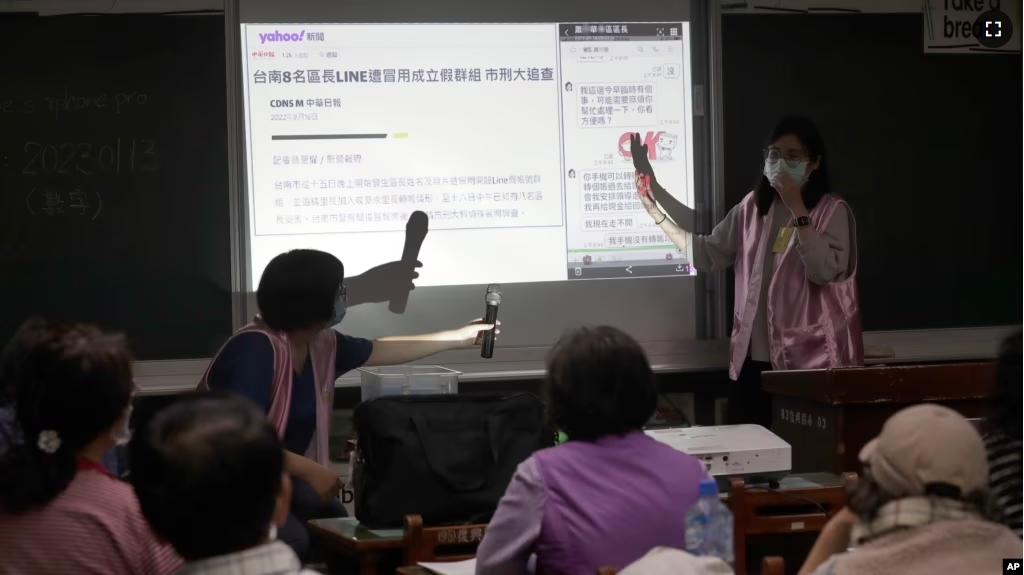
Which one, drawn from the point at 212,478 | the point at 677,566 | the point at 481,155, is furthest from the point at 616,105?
the point at 212,478

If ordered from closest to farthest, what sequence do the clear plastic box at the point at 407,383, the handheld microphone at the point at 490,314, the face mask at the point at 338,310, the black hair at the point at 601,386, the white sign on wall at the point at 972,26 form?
the black hair at the point at 601,386 < the face mask at the point at 338,310 < the handheld microphone at the point at 490,314 < the clear plastic box at the point at 407,383 < the white sign on wall at the point at 972,26

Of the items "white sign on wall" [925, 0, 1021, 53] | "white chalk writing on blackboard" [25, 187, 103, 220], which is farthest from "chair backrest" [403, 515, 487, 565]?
"white sign on wall" [925, 0, 1021, 53]

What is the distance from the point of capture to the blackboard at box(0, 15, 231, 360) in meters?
3.74

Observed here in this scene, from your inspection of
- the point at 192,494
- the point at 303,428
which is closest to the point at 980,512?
the point at 192,494

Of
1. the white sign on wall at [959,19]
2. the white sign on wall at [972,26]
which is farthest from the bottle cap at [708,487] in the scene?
the white sign on wall at [972,26]

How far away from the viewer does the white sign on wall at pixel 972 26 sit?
14.2 feet

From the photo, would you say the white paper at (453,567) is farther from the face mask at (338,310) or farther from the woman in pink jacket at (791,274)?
the woman in pink jacket at (791,274)

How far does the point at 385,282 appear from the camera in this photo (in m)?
3.97

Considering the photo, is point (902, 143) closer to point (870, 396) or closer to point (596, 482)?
point (870, 396)

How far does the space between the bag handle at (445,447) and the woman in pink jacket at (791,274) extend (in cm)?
146

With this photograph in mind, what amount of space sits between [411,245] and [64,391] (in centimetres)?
229

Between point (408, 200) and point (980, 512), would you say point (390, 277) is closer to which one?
point (408, 200)

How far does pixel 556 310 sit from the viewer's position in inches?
161

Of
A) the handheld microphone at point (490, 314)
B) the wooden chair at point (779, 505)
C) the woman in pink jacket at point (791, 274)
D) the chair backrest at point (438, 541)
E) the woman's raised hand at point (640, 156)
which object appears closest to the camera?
the chair backrest at point (438, 541)
